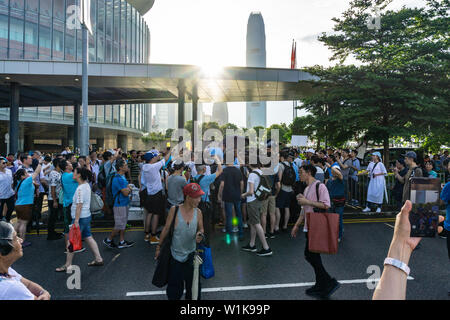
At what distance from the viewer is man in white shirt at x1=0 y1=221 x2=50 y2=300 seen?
1.83 m

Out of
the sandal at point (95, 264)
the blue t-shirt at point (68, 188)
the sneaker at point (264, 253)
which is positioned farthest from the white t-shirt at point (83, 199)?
the sneaker at point (264, 253)

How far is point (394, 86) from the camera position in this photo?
13.3 meters

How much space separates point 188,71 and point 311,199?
1495 cm

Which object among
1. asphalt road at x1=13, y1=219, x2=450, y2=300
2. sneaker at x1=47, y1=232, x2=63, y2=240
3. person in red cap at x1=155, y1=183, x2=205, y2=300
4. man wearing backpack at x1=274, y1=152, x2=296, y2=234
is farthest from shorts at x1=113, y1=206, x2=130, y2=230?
man wearing backpack at x1=274, y1=152, x2=296, y2=234

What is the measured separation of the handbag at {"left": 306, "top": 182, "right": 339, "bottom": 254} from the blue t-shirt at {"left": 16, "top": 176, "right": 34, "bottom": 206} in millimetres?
5885

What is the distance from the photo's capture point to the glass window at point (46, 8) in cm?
3366

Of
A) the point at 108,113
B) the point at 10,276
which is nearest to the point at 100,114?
the point at 108,113

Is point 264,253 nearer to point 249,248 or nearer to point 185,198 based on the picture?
point 249,248

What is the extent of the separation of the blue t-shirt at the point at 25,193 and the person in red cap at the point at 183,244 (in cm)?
457

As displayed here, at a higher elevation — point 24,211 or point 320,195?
point 320,195

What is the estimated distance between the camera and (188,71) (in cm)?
1783

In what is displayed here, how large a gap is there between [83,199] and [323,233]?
401 cm

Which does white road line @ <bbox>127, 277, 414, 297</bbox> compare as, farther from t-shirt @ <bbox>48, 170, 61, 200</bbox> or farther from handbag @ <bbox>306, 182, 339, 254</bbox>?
t-shirt @ <bbox>48, 170, 61, 200</bbox>

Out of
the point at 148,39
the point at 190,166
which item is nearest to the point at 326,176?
the point at 190,166
